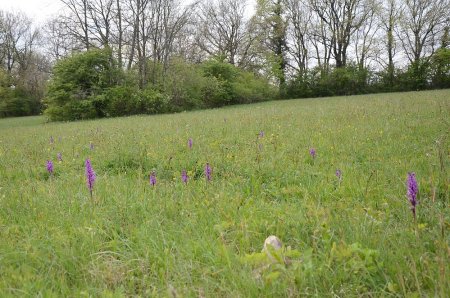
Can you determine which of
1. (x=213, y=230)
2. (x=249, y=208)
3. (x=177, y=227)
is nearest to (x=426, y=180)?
(x=249, y=208)

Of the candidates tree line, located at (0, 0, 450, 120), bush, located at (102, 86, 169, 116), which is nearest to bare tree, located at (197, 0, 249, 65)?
tree line, located at (0, 0, 450, 120)

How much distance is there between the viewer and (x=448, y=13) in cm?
3691

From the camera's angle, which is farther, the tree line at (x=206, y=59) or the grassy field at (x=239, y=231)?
the tree line at (x=206, y=59)

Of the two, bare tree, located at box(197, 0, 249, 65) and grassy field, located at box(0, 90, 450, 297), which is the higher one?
bare tree, located at box(197, 0, 249, 65)

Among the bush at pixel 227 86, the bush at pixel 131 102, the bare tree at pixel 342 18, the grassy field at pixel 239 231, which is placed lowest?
the grassy field at pixel 239 231

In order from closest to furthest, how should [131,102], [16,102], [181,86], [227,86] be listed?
[131,102] < [181,86] < [227,86] < [16,102]

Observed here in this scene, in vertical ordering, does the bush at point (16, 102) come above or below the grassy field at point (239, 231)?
above

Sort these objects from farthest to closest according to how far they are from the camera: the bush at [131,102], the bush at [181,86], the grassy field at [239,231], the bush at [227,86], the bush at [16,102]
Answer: the bush at [16,102], the bush at [227,86], the bush at [181,86], the bush at [131,102], the grassy field at [239,231]

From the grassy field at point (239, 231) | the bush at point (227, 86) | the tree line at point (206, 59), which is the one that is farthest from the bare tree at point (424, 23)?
the grassy field at point (239, 231)

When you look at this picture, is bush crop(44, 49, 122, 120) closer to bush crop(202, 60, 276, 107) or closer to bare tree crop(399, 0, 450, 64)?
bush crop(202, 60, 276, 107)

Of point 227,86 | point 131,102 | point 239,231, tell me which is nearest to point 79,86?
point 131,102

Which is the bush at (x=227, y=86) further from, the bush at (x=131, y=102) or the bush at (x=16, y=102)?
the bush at (x=16, y=102)

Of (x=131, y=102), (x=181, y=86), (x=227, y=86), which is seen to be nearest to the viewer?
(x=131, y=102)

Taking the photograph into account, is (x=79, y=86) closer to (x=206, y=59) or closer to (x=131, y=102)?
(x=131, y=102)
